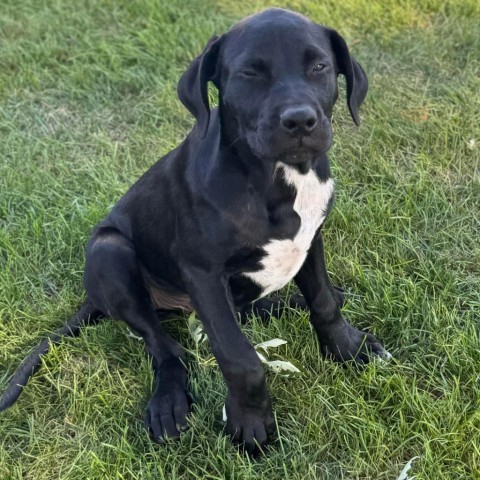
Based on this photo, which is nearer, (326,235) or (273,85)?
(273,85)

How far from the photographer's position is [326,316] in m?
3.05

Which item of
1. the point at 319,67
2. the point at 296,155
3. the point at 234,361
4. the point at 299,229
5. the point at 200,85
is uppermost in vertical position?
the point at 319,67

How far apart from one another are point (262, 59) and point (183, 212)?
0.71 meters

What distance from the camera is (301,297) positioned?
138 inches

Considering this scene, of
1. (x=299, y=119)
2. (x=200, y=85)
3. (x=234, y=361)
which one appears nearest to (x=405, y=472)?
(x=234, y=361)

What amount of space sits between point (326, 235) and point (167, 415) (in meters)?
1.38

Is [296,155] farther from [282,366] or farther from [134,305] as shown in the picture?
[134,305]

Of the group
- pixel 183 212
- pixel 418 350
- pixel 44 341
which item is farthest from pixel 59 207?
pixel 418 350

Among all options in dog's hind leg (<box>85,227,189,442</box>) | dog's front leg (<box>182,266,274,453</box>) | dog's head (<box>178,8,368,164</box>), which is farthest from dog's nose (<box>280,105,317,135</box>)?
dog's hind leg (<box>85,227,189,442</box>)

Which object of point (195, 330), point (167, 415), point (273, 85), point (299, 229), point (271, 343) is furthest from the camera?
point (195, 330)

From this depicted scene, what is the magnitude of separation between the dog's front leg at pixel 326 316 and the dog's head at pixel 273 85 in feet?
2.08

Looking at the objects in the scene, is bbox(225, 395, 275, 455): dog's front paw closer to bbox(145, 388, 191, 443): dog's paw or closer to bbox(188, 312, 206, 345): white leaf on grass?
bbox(145, 388, 191, 443): dog's paw

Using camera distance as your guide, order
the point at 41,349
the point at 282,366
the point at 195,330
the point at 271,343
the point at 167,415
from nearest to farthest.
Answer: the point at 167,415
the point at 282,366
the point at 271,343
the point at 41,349
the point at 195,330

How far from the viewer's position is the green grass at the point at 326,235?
2.77 metres
